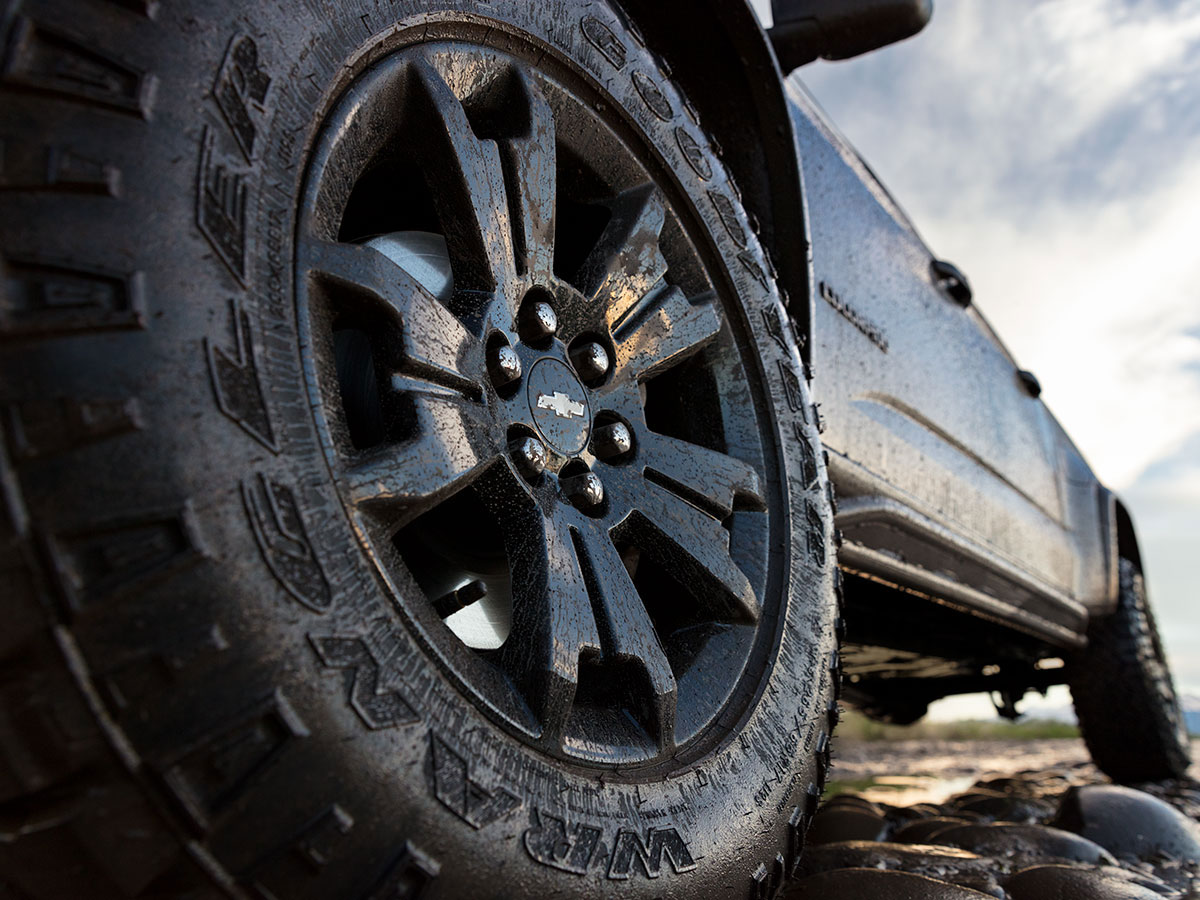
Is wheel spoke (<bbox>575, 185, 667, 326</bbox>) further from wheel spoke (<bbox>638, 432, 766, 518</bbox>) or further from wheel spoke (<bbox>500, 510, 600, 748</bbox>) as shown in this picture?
wheel spoke (<bbox>500, 510, 600, 748</bbox>)

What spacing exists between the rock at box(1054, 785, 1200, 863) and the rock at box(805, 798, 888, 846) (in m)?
0.44

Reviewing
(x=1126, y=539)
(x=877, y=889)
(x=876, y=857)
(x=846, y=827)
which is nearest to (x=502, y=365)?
(x=877, y=889)

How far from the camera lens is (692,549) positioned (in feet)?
3.51

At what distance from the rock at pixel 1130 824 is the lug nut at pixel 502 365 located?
6.07 ft

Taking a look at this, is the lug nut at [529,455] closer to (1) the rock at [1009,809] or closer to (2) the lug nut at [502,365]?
(2) the lug nut at [502,365]

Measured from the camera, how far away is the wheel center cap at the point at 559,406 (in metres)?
0.95

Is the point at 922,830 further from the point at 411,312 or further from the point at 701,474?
the point at 411,312

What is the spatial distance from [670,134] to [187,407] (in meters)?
0.87

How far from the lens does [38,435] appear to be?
0.50m

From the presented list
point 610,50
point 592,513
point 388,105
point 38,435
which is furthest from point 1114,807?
point 38,435

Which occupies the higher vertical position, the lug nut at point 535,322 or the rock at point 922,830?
the lug nut at point 535,322

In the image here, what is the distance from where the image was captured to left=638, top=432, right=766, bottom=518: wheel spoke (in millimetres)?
1103

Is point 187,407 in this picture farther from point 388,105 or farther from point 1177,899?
point 1177,899

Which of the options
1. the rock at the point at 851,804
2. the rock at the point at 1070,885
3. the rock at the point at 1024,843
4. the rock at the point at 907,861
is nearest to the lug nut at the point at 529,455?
the rock at the point at 907,861
